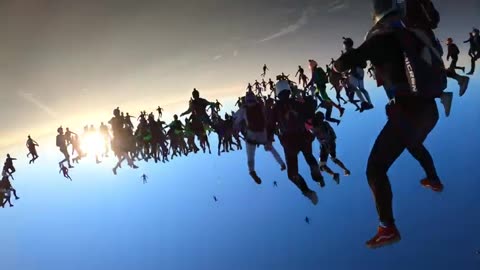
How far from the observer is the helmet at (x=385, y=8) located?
12.2 ft

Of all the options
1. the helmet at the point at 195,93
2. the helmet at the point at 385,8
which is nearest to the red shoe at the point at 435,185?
the helmet at the point at 385,8

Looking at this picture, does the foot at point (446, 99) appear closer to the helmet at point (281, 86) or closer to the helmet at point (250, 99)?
the helmet at point (281, 86)

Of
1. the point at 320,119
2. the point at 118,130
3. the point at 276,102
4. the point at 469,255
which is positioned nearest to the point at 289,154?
the point at 276,102

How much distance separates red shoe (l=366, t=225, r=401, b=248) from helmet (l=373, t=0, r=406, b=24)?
7.22ft

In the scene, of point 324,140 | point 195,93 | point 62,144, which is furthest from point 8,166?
point 324,140

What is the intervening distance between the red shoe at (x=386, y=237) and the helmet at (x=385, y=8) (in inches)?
86.6

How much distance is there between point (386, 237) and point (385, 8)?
2385mm

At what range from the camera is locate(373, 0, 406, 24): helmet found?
3.71 m

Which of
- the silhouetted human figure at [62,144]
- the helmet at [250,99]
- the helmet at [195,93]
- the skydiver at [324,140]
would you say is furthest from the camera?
the silhouetted human figure at [62,144]

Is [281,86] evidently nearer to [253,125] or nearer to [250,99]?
[250,99]

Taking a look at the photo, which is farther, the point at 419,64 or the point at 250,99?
the point at 250,99

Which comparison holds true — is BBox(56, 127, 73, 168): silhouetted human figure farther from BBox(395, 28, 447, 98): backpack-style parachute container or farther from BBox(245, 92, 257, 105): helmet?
BBox(395, 28, 447, 98): backpack-style parachute container

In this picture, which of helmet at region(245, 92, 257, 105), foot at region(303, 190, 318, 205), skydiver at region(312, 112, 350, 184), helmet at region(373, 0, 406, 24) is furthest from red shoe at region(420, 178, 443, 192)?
skydiver at region(312, 112, 350, 184)

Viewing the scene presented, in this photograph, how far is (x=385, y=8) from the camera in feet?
12.2
